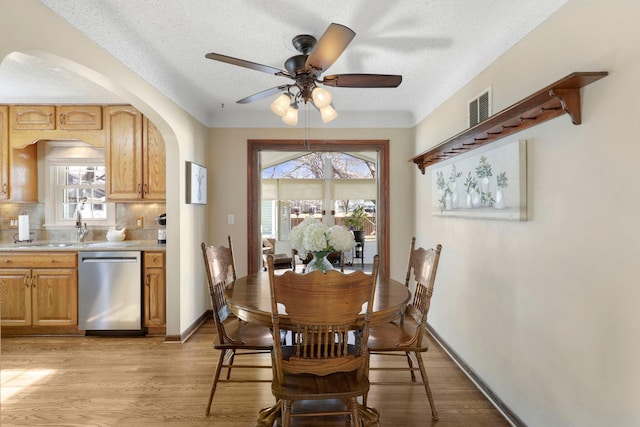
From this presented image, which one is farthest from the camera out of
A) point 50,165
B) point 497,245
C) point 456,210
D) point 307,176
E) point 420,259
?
point 307,176

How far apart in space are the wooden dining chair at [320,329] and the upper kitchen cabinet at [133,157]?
8.13 feet

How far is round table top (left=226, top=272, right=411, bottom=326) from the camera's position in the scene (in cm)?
168

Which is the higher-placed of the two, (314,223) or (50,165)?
(50,165)

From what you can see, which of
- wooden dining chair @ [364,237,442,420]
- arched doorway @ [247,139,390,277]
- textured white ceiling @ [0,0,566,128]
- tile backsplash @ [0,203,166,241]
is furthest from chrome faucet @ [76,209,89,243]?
wooden dining chair @ [364,237,442,420]

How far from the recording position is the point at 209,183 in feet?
13.0

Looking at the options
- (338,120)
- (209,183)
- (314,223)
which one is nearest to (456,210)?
(314,223)

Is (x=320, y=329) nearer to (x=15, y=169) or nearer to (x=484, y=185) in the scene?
(x=484, y=185)

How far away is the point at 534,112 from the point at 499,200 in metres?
0.56

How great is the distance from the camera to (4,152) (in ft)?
11.3

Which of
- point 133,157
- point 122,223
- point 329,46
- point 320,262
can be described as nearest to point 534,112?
point 329,46

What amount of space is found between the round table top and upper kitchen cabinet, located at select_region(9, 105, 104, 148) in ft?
8.17

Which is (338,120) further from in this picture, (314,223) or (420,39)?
(314,223)

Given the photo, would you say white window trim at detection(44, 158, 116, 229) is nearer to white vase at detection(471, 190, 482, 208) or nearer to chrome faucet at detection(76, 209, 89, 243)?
chrome faucet at detection(76, 209, 89, 243)

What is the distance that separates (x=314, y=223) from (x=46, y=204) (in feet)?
11.6
